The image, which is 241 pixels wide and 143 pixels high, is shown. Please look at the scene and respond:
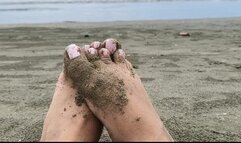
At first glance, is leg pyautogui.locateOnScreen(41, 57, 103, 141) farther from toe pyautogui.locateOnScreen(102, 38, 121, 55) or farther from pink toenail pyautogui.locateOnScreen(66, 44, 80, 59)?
toe pyautogui.locateOnScreen(102, 38, 121, 55)

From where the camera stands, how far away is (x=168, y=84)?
9.87 ft

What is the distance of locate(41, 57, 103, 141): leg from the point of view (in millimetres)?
1748

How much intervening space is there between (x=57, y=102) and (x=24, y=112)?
0.53 metres

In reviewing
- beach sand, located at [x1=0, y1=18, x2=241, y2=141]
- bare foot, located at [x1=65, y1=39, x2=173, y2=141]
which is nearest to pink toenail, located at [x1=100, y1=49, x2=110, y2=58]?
bare foot, located at [x1=65, y1=39, x2=173, y2=141]

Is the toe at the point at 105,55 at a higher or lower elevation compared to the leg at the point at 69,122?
higher

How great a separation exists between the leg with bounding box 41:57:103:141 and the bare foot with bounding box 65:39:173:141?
5 centimetres

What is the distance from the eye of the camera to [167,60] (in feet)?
13.1

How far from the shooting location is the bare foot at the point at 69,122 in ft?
5.74

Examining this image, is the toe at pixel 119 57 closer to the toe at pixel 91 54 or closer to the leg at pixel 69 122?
the toe at pixel 91 54

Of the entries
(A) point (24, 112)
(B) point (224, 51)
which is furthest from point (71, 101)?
(B) point (224, 51)

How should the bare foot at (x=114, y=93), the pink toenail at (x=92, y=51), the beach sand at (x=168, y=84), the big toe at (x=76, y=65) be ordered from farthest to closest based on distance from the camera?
the beach sand at (x=168, y=84)
the pink toenail at (x=92, y=51)
the big toe at (x=76, y=65)
the bare foot at (x=114, y=93)

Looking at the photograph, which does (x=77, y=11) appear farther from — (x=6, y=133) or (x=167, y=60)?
(x=6, y=133)

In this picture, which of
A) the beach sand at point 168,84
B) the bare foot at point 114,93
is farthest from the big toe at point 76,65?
the beach sand at point 168,84

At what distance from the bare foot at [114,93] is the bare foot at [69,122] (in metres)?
0.05
